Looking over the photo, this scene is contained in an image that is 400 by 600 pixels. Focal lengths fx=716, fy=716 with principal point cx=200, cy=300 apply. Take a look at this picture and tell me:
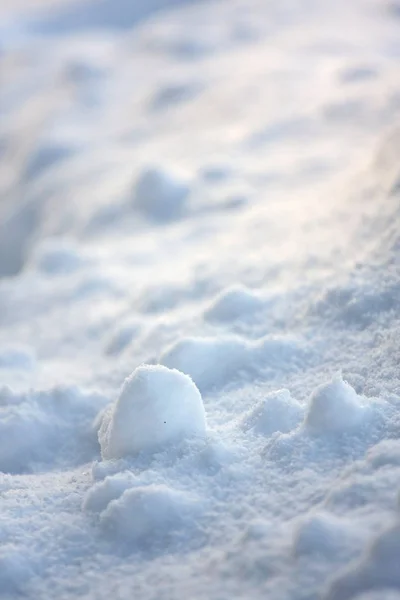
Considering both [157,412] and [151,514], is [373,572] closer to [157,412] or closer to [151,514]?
[151,514]

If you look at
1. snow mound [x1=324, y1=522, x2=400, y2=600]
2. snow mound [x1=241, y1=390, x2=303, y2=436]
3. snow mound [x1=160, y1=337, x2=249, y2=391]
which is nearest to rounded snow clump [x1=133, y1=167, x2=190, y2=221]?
snow mound [x1=160, y1=337, x2=249, y2=391]

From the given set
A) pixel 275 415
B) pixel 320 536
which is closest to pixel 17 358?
pixel 275 415

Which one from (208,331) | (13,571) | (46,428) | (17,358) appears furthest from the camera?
(17,358)

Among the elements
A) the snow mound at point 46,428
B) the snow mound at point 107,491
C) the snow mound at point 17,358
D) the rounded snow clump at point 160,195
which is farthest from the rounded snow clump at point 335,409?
the rounded snow clump at point 160,195

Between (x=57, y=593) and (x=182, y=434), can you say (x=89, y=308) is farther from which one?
(x=57, y=593)

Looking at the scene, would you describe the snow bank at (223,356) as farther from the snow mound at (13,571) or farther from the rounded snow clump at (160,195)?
the rounded snow clump at (160,195)

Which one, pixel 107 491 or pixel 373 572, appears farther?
pixel 107 491

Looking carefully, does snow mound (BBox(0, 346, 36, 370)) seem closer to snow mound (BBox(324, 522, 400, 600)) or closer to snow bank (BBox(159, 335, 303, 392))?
snow bank (BBox(159, 335, 303, 392))
